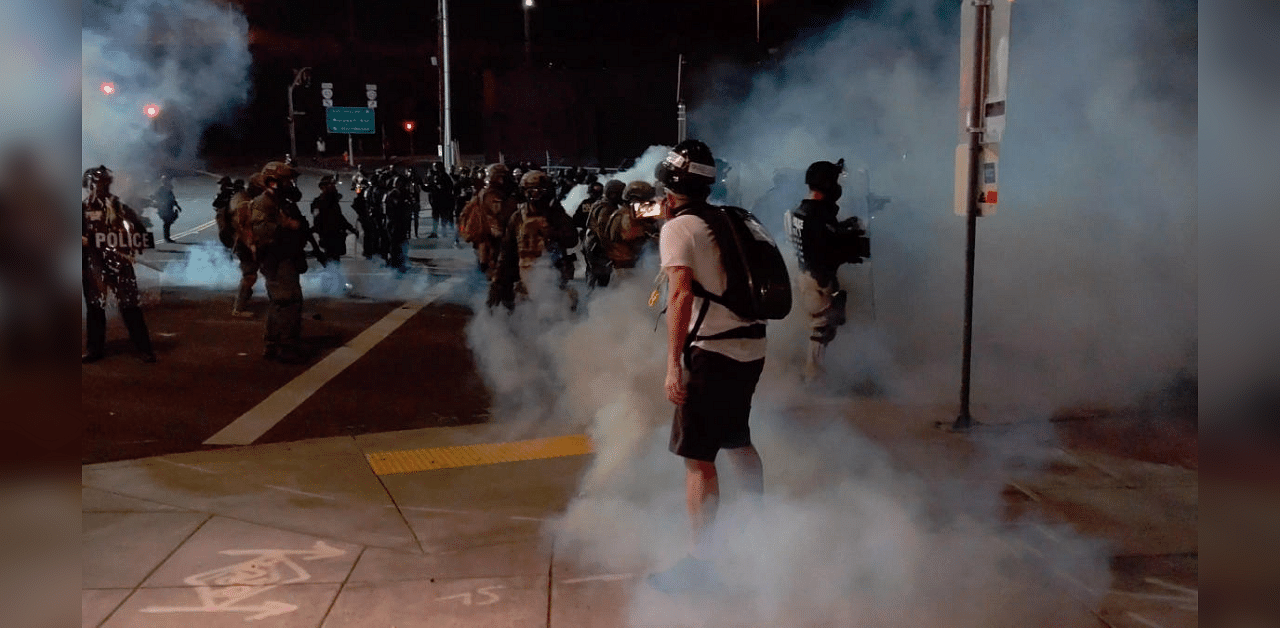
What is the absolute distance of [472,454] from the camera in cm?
576

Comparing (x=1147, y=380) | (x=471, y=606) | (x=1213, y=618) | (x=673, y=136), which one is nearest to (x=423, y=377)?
(x=471, y=606)

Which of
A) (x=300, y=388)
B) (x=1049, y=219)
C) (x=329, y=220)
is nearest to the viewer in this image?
(x=300, y=388)

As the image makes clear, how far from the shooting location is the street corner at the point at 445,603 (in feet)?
11.7

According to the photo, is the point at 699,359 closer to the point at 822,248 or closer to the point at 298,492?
the point at 298,492

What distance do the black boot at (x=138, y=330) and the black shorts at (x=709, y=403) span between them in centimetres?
629

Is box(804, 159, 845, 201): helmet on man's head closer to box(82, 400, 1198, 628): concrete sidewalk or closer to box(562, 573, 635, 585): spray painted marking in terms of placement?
box(82, 400, 1198, 628): concrete sidewalk

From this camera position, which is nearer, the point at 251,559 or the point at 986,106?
the point at 251,559

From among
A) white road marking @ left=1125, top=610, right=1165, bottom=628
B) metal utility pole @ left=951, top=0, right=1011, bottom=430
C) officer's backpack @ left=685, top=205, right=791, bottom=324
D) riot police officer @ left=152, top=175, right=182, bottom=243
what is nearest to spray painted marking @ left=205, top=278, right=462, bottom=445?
officer's backpack @ left=685, top=205, right=791, bottom=324

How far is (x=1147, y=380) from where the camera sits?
7008mm

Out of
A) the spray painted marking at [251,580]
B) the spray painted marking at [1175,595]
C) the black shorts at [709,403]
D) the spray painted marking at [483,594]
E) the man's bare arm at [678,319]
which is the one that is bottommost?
the spray painted marking at [251,580]

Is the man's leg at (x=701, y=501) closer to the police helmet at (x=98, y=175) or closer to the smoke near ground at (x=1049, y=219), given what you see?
the smoke near ground at (x=1049, y=219)

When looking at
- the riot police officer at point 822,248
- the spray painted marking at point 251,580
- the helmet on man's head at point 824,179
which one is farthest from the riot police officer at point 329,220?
the spray painted marking at point 251,580

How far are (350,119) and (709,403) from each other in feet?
130

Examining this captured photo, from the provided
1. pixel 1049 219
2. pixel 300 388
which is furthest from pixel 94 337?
pixel 1049 219
